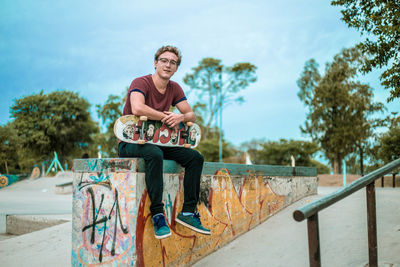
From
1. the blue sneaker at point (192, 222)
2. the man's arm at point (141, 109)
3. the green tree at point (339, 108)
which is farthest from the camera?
the green tree at point (339, 108)

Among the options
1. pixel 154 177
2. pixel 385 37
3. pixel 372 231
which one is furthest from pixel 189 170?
pixel 385 37

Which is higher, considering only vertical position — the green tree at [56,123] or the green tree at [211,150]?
the green tree at [56,123]

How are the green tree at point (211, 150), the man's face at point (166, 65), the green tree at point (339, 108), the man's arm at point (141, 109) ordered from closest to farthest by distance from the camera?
1. the man's arm at point (141, 109)
2. the man's face at point (166, 65)
3. the green tree at point (339, 108)
4. the green tree at point (211, 150)

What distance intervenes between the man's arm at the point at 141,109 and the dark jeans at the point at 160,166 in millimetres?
290

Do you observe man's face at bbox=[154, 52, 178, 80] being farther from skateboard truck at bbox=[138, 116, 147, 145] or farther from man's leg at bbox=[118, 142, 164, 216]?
man's leg at bbox=[118, 142, 164, 216]

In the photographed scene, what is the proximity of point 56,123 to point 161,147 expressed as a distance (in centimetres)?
3761

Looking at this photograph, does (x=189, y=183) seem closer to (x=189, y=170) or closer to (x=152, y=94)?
(x=189, y=170)

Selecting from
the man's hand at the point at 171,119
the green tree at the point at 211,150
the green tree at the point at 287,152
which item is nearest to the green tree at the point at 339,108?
the green tree at the point at 287,152

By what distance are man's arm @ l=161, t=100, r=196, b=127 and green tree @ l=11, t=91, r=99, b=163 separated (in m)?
36.1

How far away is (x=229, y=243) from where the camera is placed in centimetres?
454

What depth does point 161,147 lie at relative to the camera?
11.1 ft

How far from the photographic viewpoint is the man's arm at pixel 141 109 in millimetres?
3115

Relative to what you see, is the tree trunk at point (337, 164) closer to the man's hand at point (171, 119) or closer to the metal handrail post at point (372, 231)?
the metal handrail post at point (372, 231)

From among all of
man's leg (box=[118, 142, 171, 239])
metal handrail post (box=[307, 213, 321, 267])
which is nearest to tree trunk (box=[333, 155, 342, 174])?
man's leg (box=[118, 142, 171, 239])
